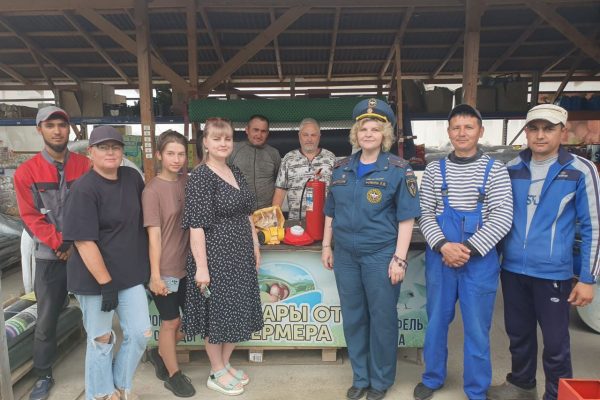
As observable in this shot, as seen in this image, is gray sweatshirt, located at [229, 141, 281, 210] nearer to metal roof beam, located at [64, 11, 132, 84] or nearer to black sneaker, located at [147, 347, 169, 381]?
black sneaker, located at [147, 347, 169, 381]

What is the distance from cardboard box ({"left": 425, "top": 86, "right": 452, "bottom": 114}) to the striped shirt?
5406 mm

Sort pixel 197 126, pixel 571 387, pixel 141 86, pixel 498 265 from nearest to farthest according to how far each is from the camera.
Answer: pixel 571 387, pixel 498 265, pixel 141 86, pixel 197 126

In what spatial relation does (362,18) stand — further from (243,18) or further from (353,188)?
(353,188)

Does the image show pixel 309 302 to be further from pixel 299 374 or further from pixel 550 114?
pixel 550 114

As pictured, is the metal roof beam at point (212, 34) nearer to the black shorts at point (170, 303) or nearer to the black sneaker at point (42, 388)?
the black shorts at point (170, 303)

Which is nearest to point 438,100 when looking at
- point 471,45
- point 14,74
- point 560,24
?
point 560,24

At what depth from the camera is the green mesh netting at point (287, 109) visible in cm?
425

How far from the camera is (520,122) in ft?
33.5

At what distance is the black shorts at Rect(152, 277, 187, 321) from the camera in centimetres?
245

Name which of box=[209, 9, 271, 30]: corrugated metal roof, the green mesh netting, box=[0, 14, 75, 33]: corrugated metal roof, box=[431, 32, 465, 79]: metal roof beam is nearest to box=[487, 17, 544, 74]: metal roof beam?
box=[431, 32, 465, 79]: metal roof beam

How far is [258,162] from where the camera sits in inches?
138

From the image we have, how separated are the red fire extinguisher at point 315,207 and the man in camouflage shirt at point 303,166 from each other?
38cm

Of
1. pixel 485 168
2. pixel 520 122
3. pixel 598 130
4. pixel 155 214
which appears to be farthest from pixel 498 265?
pixel 520 122

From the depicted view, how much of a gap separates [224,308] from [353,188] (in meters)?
1.02
